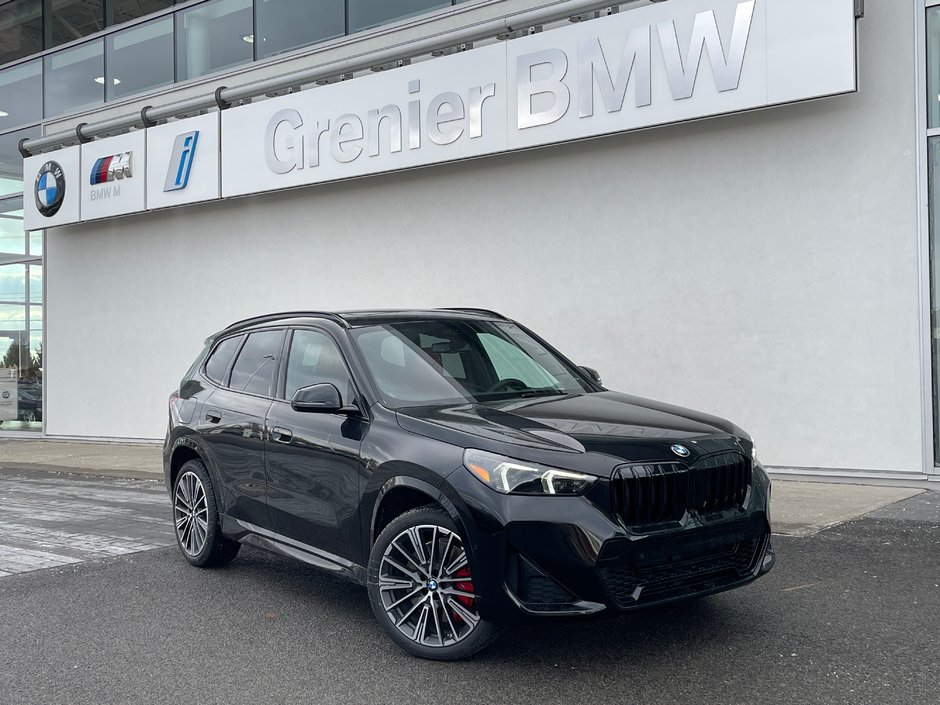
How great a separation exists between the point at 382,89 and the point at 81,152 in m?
7.51

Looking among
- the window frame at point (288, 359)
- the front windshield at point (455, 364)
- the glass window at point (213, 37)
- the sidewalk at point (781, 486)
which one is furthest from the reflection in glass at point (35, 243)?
the front windshield at point (455, 364)

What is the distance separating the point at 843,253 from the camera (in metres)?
10.2

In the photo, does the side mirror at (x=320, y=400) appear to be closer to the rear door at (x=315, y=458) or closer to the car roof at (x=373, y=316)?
the rear door at (x=315, y=458)

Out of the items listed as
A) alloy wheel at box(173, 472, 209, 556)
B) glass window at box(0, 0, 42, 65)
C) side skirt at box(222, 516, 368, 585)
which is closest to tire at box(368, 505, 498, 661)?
side skirt at box(222, 516, 368, 585)

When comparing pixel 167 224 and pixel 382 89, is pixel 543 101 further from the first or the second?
pixel 167 224

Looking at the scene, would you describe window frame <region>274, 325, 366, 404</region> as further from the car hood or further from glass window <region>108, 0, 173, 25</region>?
glass window <region>108, 0, 173, 25</region>

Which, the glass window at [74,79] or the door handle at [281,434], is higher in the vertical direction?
the glass window at [74,79]

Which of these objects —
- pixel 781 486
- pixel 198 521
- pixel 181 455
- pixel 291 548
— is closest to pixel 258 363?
pixel 181 455

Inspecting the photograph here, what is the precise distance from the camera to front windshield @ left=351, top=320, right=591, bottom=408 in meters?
5.26

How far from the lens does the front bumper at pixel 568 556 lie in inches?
161

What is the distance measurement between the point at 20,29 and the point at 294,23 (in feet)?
27.3

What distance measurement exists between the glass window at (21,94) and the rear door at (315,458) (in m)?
16.7

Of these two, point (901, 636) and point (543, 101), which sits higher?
point (543, 101)

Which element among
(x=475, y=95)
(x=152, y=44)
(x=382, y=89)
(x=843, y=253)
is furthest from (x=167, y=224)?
(x=843, y=253)
